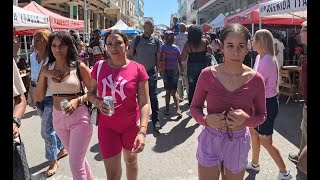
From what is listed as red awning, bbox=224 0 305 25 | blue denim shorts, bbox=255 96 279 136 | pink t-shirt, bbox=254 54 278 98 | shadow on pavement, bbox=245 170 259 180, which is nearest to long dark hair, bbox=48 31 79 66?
pink t-shirt, bbox=254 54 278 98

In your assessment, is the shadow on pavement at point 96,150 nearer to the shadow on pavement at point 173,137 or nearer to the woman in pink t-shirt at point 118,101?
the shadow on pavement at point 173,137

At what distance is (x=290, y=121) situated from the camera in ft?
21.1

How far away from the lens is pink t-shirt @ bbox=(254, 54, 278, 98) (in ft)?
11.5

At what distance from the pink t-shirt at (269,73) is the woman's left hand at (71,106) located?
2.11 m

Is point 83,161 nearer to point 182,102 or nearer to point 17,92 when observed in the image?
point 17,92

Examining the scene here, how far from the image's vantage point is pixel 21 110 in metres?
2.21

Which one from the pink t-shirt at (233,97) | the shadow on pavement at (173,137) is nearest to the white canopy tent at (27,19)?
→ the shadow on pavement at (173,137)

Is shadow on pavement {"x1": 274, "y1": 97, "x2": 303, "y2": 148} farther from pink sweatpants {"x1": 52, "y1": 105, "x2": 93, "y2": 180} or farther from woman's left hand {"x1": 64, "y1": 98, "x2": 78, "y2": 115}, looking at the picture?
woman's left hand {"x1": 64, "y1": 98, "x2": 78, "y2": 115}

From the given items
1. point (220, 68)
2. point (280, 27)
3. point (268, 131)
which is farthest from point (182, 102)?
point (280, 27)

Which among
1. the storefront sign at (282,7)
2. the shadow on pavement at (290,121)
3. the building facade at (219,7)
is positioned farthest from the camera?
the building facade at (219,7)

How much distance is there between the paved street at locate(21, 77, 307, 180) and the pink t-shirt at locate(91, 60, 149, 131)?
1.34m

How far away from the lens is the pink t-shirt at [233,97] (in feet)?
7.39

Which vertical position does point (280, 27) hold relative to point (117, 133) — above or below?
above
